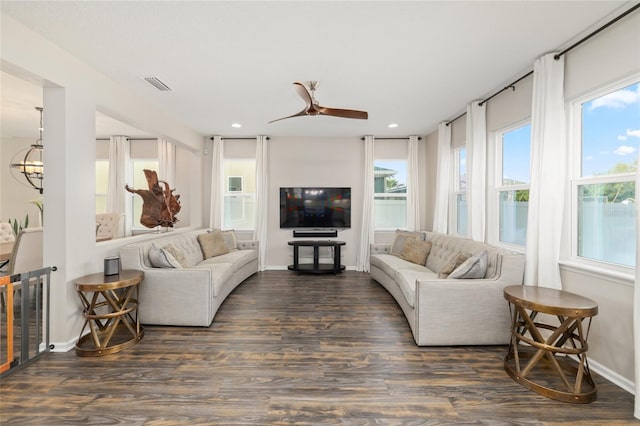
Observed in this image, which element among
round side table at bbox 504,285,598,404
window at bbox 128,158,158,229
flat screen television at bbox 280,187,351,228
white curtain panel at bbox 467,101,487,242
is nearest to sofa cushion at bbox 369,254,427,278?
white curtain panel at bbox 467,101,487,242

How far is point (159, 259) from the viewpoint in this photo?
3.42 meters

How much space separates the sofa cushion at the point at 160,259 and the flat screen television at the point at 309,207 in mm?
2839

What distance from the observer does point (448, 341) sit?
2.82 m

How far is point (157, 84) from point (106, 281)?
88.0 inches

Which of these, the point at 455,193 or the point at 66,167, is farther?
the point at 455,193

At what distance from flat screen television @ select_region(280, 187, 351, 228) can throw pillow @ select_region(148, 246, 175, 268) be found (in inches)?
113

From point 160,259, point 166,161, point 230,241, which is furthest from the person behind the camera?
point 166,161

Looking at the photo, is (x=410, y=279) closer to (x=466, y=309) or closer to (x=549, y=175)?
(x=466, y=309)

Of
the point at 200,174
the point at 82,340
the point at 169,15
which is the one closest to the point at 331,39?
the point at 169,15

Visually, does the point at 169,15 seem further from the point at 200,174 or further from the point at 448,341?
the point at 200,174

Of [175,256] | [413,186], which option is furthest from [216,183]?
[413,186]

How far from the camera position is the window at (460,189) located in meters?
4.91

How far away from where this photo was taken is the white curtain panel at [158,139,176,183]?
6098 millimetres

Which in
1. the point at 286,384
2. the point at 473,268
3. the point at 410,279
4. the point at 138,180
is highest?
the point at 138,180
